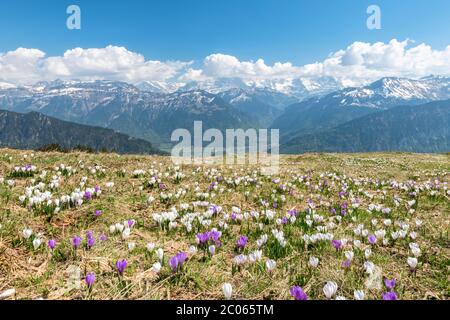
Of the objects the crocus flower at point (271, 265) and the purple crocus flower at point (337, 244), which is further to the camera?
the purple crocus flower at point (337, 244)

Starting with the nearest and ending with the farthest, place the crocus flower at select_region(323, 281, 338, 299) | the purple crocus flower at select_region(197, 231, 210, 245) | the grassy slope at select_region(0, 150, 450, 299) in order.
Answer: the crocus flower at select_region(323, 281, 338, 299) < the grassy slope at select_region(0, 150, 450, 299) < the purple crocus flower at select_region(197, 231, 210, 245)

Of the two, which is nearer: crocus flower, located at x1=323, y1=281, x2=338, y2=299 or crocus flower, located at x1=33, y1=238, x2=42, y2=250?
crocus flower, located at x1=323, y1=281, x2=338, y2=299

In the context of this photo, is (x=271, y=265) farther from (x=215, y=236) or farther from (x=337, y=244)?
(x=337, y=244)

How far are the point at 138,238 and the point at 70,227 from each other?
48.9 inches

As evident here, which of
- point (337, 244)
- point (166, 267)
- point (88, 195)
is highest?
point (88, 195)

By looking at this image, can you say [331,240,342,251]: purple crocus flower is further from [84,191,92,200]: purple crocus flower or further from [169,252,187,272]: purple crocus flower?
[84,191,92,200]: purple crocus flower

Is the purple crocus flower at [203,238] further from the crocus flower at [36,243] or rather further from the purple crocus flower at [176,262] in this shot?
the crocus flower at [36,243]

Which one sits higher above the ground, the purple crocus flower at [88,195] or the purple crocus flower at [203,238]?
the purple crocus flower at [88,195]

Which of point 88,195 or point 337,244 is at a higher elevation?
point 88,195

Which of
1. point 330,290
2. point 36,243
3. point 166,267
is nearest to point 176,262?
point 166,267

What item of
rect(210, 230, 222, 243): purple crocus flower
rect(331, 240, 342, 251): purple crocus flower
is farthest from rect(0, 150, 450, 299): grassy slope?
rect(210, 230, 222, 243): purple crocus flower

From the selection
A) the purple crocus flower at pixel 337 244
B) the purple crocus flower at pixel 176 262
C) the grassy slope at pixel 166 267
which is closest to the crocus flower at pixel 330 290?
the grassy slope at pixel 166 267
